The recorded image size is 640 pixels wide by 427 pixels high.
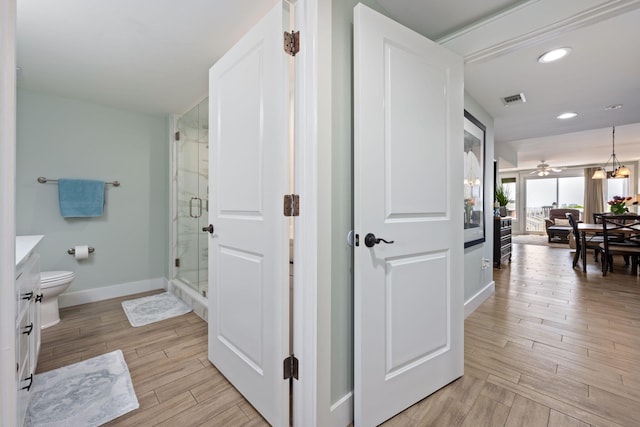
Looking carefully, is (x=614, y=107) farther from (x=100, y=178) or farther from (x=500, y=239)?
(x=100, y=178)

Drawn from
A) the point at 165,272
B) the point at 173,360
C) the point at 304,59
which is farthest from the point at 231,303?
the point at 165,272

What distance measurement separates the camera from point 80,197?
9.72 feet

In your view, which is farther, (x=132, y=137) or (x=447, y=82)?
(x=132, y=137)

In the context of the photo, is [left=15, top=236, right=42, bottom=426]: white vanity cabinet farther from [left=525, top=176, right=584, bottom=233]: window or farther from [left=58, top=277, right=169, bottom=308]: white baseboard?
[left=525, top=176, right=584, bottom=233]: window

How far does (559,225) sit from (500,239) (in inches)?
226

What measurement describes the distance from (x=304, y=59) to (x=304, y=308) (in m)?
1.11

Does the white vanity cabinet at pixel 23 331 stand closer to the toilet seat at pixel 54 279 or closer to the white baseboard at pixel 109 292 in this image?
the toilet seat at pixel 54 279

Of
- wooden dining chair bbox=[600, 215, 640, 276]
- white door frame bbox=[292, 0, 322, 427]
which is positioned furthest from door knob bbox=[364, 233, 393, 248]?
wooden dining chair bbox=[600, 215, 640, 276]

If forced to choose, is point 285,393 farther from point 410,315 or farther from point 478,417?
point 478,417

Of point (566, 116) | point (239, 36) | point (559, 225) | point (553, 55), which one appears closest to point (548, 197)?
point (559, 225)

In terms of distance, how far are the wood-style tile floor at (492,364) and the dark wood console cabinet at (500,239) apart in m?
1.36

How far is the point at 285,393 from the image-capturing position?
1275mm

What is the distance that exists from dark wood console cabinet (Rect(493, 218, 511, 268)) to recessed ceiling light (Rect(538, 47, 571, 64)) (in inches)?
110

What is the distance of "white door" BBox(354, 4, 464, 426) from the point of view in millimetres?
1291
